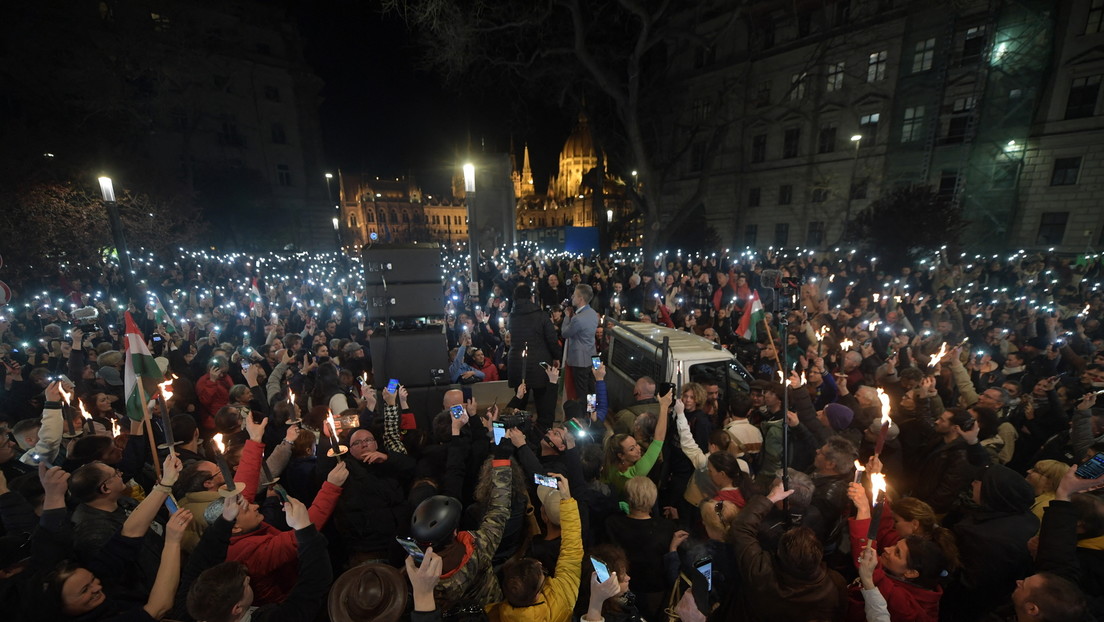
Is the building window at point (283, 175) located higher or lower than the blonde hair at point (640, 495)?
higher

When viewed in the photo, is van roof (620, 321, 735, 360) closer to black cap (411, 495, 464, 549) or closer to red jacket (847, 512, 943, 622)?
red jacket (847, 512, 943, 622)

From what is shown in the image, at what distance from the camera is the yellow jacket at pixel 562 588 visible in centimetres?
236

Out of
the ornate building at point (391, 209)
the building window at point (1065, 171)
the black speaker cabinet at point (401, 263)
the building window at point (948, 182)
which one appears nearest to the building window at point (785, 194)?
the building window at point (948, 182)

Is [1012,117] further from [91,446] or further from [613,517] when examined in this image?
[91,446]

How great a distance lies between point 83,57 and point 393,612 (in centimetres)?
3543

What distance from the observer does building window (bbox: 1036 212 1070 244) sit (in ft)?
69.9

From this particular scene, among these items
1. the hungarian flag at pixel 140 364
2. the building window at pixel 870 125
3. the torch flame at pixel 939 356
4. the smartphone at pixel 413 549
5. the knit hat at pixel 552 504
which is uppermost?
the building window at pixel 870 125

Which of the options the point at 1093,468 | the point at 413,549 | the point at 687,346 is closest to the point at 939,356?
the point at 687,346

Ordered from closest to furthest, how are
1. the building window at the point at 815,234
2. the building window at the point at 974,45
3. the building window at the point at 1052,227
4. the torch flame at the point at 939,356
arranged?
the torch flame at the point at 939,356, the building window at the point at 1052,227, the building window at the point at 974,45, the building window at the point at 815,234

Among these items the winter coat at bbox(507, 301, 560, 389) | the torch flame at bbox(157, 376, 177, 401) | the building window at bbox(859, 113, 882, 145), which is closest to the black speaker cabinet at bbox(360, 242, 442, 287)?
the winter coat at bbox(507, 301, 560, 389)

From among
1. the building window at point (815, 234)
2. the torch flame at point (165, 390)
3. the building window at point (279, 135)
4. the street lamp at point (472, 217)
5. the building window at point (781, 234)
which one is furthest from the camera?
the building window at point (279, 135)

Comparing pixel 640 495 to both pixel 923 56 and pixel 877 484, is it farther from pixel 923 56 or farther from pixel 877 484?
pixel 923 56

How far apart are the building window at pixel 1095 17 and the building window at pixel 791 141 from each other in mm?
12259

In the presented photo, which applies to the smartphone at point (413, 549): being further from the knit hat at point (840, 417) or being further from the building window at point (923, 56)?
the building window at point (923, 56)
